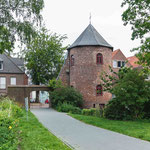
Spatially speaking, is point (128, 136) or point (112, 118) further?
point (112, 118)

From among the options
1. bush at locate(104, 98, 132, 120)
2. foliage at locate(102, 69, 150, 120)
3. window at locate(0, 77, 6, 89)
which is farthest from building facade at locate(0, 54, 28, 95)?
foliage at locate(102, 69, 150, 120)

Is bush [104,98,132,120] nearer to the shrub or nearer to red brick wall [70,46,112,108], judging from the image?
the shrub

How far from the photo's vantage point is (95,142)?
8.48 meters

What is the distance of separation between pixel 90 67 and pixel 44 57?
1428cm

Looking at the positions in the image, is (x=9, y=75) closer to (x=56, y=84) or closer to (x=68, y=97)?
(x=56, y=84)

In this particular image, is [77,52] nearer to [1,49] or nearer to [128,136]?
[1,49]

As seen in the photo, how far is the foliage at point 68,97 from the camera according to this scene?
27438mm

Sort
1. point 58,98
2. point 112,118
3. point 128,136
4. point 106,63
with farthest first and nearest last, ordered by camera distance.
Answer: point 106,63
point 58,98
point 112,118
point 128,136

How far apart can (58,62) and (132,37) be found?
91.9 feet

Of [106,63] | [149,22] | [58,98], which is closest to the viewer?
[149,22]

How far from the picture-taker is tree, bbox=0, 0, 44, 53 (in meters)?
13.0

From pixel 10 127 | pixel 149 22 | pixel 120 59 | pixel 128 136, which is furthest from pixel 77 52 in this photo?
pixel 10 127

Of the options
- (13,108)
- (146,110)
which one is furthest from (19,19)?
(146,110)

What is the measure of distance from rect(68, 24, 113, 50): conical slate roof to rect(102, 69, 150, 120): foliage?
13187 mm
